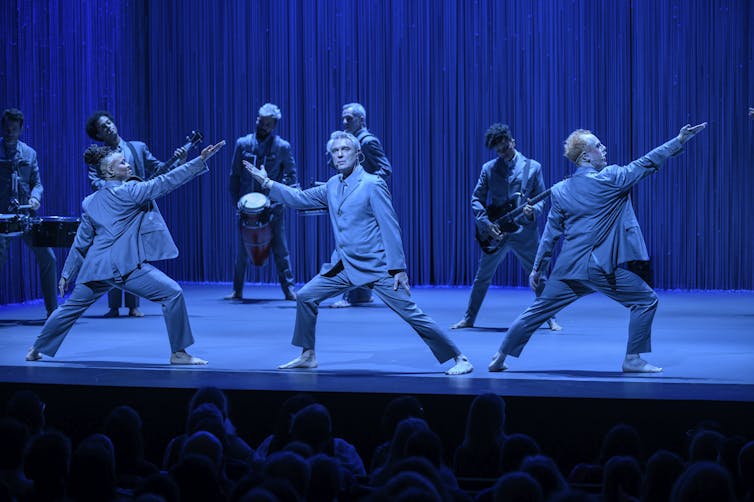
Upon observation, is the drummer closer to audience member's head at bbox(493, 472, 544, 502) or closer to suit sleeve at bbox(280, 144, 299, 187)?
suit sleeve at bbox(280, 144, 299, 187)

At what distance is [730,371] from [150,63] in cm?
817

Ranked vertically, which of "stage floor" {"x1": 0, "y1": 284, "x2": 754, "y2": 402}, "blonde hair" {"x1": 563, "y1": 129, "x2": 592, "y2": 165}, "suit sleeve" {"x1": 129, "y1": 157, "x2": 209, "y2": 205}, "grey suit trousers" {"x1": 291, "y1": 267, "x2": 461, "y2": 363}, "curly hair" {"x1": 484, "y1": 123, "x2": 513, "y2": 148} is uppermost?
"curly hair" {"x1": 484, "y1": 123, "x2": 513, "y2": 148}

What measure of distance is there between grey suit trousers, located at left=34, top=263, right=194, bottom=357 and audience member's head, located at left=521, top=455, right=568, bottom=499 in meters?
3.42

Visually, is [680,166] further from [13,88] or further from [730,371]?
[13,88]

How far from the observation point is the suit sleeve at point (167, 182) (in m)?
6.30

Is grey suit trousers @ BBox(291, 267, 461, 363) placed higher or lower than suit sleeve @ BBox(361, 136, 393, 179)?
lower

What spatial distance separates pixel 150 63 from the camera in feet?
40.8

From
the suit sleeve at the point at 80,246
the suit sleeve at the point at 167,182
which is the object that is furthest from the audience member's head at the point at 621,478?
the suit sleeve at the point at 80,246

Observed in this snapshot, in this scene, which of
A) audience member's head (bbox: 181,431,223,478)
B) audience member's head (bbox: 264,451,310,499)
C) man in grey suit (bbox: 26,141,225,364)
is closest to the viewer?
audience member's head (bbox: 264,451,310,499)

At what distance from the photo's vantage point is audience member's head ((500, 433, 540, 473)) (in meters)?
3.77

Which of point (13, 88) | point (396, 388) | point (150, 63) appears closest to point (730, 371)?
point (396, 388)

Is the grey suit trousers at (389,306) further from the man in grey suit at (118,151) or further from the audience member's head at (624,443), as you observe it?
the audience member's head at (624,443)

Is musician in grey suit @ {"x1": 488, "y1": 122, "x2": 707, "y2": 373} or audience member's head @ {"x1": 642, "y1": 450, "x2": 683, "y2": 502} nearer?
audience member's head @ {"x1": 642, "y1": 450, "x2": 683, "y2": 502}

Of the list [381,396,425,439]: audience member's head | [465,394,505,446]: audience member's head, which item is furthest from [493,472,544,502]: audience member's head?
[381,396,425,439]: audience member's head
